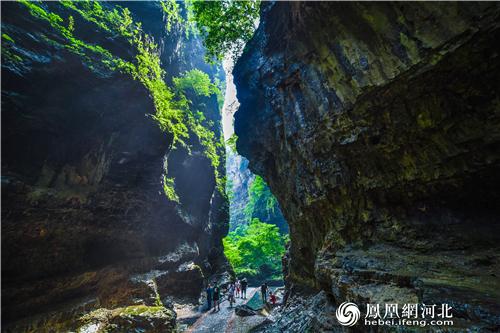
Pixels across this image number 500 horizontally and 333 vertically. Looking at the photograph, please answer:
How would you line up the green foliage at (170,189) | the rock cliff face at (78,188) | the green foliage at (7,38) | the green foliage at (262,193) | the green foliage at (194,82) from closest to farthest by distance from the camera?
the green foliage at (7,38) < the rock cliff face at (78,188) < the green foliage at (170,189) < the green foliage at (194,82) < the green foliage at (262,193)

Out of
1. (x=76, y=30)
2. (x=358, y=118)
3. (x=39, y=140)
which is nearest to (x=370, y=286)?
(x=358, y=118)

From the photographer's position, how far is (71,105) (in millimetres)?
13734

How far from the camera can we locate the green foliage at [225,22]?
15336 millimetres

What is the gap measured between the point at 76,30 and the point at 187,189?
14325 millimetres

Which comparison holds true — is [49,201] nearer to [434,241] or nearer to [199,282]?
[199,282]

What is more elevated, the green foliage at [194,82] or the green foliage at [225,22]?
the green foliage at [194,82]

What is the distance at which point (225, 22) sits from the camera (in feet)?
52.5

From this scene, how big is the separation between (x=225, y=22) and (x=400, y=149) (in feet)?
45.0

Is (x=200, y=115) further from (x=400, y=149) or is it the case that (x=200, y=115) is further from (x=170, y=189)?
(x=400, y=149)

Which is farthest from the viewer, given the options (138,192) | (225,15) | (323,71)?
(138,192)

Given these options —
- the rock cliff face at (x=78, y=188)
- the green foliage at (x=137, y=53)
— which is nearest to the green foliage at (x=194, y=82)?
the green foliage at (x=137, y=53)

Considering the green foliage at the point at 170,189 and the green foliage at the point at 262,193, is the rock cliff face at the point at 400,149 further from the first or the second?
the green foliage at the point at 262,193

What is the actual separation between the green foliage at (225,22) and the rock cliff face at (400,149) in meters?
5.88

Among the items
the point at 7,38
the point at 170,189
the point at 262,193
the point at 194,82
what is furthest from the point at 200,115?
the point at 262,193
